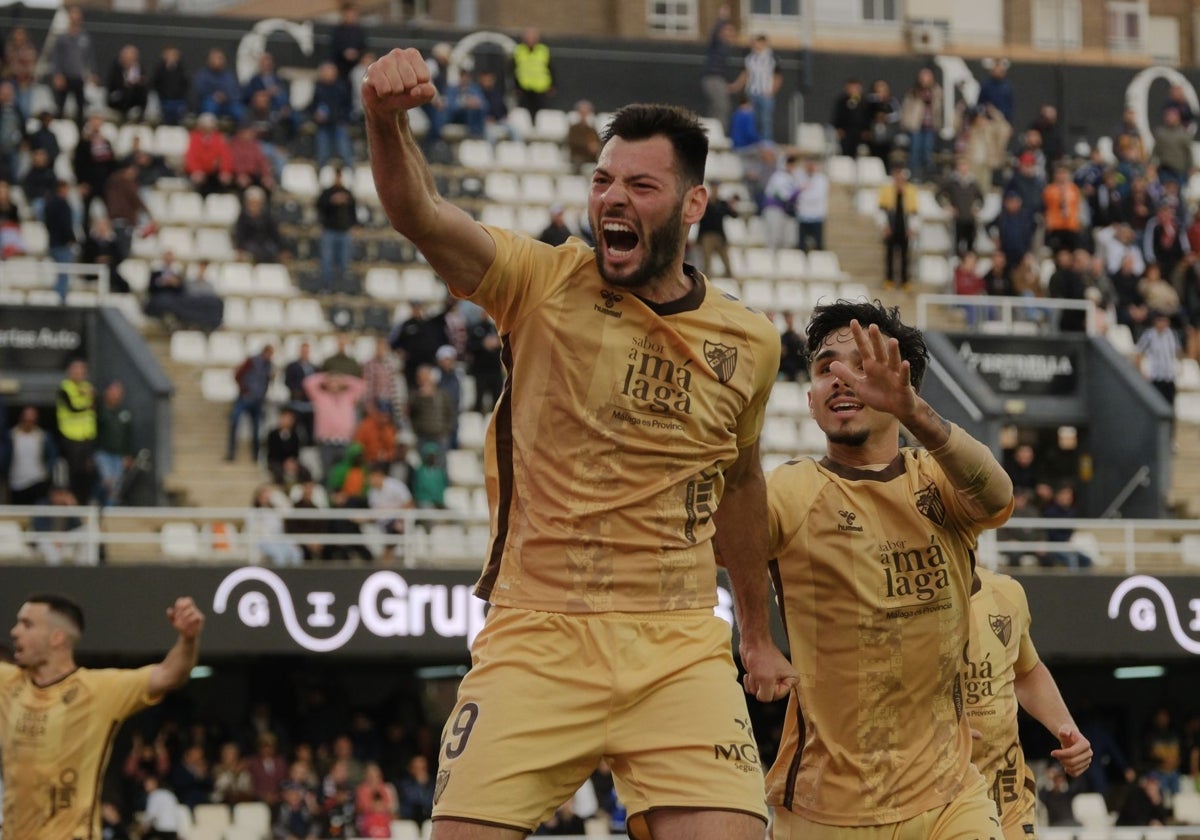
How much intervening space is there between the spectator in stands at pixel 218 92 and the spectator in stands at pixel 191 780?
9.18 metres

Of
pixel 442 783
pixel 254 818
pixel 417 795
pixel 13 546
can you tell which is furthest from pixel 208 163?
pixel 442 783

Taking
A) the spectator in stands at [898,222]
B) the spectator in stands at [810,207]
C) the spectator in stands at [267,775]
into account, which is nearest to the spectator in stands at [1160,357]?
the spectator in stands at [898,222]

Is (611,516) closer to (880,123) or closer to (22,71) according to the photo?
(22,71)

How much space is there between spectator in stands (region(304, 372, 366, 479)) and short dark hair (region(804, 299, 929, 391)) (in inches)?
545

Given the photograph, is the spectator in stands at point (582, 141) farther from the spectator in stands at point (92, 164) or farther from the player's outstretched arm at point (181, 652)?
the player's outstretched arm at point (181, 652)

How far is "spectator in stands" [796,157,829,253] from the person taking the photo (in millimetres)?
28062

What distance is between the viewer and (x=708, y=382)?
6758 millimetres

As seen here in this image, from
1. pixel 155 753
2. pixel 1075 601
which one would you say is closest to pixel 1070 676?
Answer: pixel 1075 601

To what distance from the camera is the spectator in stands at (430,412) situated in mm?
22219

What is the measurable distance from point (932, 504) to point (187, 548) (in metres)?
13.8

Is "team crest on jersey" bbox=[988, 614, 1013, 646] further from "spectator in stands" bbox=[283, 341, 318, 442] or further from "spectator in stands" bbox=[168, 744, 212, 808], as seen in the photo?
"spectator in stands" bbox=[283, 341, 318, 442]

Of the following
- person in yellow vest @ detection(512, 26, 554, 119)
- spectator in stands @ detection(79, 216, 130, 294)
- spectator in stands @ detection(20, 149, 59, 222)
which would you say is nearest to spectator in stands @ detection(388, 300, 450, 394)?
spectator in stands @ detection(79, 216, 130, 294)

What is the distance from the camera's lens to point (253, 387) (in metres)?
22.4

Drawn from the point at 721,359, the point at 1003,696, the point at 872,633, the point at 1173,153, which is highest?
the point at 1173,153
